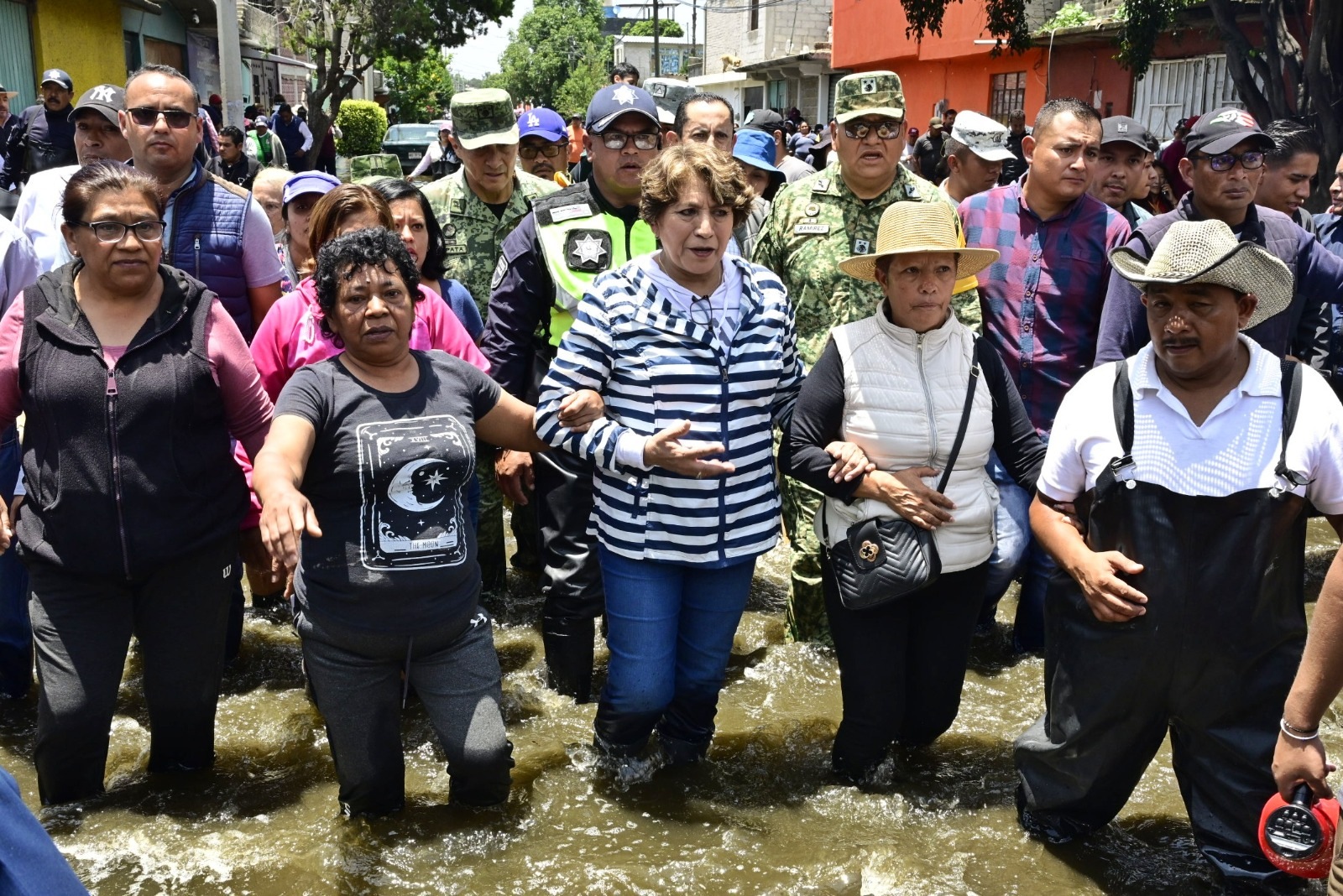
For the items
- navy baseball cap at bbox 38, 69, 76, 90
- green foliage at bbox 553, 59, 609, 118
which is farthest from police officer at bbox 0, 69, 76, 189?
green foliage at bbox 553, 59, 609, 118

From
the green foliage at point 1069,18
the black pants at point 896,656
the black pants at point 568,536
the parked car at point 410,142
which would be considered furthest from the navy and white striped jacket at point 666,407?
the parked car at point 410,142

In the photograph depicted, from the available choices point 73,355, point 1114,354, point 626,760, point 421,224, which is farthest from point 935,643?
point 73,355

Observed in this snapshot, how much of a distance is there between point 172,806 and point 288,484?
4.82 ft

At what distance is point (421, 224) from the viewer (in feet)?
15.9

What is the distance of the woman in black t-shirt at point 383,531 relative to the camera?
3582 mm

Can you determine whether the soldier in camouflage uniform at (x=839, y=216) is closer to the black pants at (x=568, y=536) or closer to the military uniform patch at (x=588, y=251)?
the military uniform patch at (x=588, y=251)

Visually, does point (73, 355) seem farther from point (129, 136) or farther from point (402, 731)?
point (402, 731)

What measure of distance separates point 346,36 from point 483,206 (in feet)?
98.4

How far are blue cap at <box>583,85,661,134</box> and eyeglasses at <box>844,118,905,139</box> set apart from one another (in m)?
0.80

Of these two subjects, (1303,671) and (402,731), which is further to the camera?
(402,731)

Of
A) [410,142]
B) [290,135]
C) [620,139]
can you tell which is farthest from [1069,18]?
[620,139]

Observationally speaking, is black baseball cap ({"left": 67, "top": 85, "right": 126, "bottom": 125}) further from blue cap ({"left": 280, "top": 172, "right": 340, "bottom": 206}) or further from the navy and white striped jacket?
the navy and white striped jacket

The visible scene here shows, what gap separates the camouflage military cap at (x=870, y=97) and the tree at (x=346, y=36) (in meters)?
21.8

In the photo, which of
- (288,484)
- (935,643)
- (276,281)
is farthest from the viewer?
(276,281)
